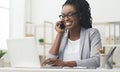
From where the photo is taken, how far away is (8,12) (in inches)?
231

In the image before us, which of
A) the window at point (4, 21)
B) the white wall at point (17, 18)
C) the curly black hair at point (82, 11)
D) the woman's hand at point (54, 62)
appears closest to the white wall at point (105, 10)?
the white wall at point (17, 18)

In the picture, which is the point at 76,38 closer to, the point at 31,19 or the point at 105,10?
the point at 105,10

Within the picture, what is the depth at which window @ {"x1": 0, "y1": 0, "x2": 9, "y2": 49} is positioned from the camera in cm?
561

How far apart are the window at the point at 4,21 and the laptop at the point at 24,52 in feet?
13.4

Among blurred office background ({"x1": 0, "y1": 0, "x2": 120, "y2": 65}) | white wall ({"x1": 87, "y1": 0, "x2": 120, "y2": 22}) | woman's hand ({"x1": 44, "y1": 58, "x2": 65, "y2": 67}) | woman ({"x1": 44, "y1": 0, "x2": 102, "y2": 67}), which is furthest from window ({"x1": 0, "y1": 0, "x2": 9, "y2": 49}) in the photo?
woman's hand ({"x1": 44, "y1": 58, "x2": 65, "y2": 67})

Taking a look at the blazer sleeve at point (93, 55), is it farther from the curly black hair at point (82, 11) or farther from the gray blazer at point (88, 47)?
the curly black hair at point (82, 11)

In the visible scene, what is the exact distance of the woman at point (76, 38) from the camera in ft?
6.02

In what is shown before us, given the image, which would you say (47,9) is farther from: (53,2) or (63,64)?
(63,64)

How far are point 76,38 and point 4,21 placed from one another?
4037mm

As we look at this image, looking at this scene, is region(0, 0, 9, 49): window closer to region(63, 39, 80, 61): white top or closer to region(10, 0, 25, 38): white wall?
region(10, 0, 25, 38): white wall

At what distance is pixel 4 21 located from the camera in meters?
5.75

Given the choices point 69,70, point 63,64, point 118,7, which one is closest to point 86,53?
point 63,64

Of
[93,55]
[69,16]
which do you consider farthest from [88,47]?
[69,16]

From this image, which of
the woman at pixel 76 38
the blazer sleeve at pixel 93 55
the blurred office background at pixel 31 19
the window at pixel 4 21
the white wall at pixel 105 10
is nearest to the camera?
the blazer sleeve at pixel 93 55
